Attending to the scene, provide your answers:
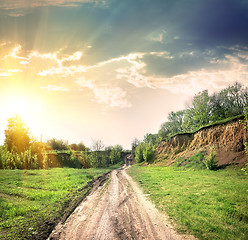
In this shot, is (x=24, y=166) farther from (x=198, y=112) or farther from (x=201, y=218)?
(x=198, y=112)

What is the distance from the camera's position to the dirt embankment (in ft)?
74.4

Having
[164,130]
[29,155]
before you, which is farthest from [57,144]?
[164,130]

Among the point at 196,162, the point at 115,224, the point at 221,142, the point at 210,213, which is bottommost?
the point at 196,162

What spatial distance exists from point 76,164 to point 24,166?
21.1 m

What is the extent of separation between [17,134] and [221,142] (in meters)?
56.1

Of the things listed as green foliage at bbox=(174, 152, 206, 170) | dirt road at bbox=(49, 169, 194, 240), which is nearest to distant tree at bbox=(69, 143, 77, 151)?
green foliage at bbox=(174, 152, 206, 170)

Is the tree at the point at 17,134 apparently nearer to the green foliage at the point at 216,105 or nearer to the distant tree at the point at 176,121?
the green foliage at the point at 216,105

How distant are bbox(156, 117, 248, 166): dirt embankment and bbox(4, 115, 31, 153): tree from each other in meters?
43.8

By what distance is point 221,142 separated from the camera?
89.1 ft

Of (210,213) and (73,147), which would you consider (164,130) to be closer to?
(73,147)

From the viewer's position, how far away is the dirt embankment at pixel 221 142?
22.7 metres

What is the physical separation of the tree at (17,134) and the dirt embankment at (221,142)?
43769mm

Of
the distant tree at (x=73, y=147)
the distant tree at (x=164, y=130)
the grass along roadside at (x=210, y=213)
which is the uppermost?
the distant tree at (x=164, y=130)

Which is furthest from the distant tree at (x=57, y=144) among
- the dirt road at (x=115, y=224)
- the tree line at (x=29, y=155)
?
the dirt road at (x=115, y=224)
